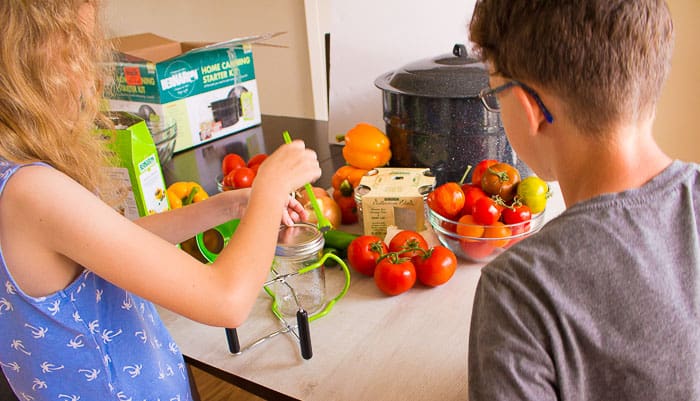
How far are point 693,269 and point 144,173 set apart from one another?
0.83 m

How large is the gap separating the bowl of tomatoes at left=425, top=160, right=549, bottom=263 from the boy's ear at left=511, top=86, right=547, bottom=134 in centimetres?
37

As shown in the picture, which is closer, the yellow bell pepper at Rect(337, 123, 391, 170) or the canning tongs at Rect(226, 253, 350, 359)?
the canning tongs at Rect(226, 253, 350, 359)

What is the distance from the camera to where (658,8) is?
523 mm

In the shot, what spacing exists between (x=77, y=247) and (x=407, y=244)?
Result: 1.74ft

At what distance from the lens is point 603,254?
50 cm

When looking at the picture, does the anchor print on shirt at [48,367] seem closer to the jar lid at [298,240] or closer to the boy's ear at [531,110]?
the jar lid at [298,240]

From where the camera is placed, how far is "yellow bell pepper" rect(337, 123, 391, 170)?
1.25 meters

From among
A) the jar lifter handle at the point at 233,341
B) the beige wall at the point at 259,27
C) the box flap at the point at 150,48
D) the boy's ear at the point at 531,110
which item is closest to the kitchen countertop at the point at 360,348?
the jar lifter handle at the point at 233,341

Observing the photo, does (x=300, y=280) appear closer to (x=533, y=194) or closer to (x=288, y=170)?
(x=288, y=170)

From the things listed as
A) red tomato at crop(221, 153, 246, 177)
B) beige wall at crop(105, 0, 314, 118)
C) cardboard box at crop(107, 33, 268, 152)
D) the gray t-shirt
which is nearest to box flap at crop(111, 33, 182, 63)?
cardboard box at crop(107, 33, 268, 152)

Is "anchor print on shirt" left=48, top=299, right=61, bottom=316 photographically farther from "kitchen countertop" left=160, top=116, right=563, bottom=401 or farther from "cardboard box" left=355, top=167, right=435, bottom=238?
"cardboard box" left=355, top=167, right=435, bottom=238

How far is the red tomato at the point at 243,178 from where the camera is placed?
1170 mm

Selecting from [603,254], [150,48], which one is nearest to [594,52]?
[603,254]

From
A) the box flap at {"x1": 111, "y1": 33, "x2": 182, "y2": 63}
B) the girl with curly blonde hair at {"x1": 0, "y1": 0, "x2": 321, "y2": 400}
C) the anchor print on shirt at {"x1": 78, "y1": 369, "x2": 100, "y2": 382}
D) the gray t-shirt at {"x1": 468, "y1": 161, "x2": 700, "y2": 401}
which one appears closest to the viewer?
the gray t-shirt at {"x1": 468, "y1": 161, "x2": 700, "y2": 401}
